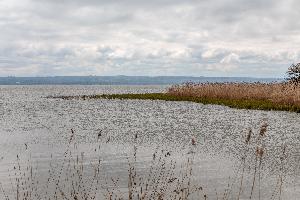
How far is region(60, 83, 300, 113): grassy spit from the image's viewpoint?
41.2m

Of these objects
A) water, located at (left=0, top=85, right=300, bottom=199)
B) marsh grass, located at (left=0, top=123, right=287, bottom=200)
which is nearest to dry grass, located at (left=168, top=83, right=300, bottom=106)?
water, located at (left=0, top=85, right=300, bottom=199)

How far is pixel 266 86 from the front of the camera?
5081cm

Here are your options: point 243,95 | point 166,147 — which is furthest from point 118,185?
point 243,95

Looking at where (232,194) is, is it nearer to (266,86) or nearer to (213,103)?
(213,103)

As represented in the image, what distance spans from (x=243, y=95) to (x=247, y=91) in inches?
25.3

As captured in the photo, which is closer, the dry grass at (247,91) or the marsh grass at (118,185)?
the marsh grass at (118,185)

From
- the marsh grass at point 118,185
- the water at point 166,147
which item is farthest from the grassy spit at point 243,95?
the marsh grass at point 118,185

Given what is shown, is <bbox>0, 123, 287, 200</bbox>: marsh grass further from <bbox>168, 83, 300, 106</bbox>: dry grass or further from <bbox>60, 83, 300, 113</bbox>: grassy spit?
<bbox>168, 83, 300, 106</bbox>: dry grass

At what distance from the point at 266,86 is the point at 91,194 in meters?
42.0

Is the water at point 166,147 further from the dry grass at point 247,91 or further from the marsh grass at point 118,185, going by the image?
the dry grass at point 247,91

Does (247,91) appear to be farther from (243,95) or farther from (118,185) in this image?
(118,185)

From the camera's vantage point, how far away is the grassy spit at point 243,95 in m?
41.2

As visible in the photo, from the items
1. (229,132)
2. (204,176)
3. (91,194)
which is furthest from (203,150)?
(91,194)

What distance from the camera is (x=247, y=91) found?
5094 centimetres
